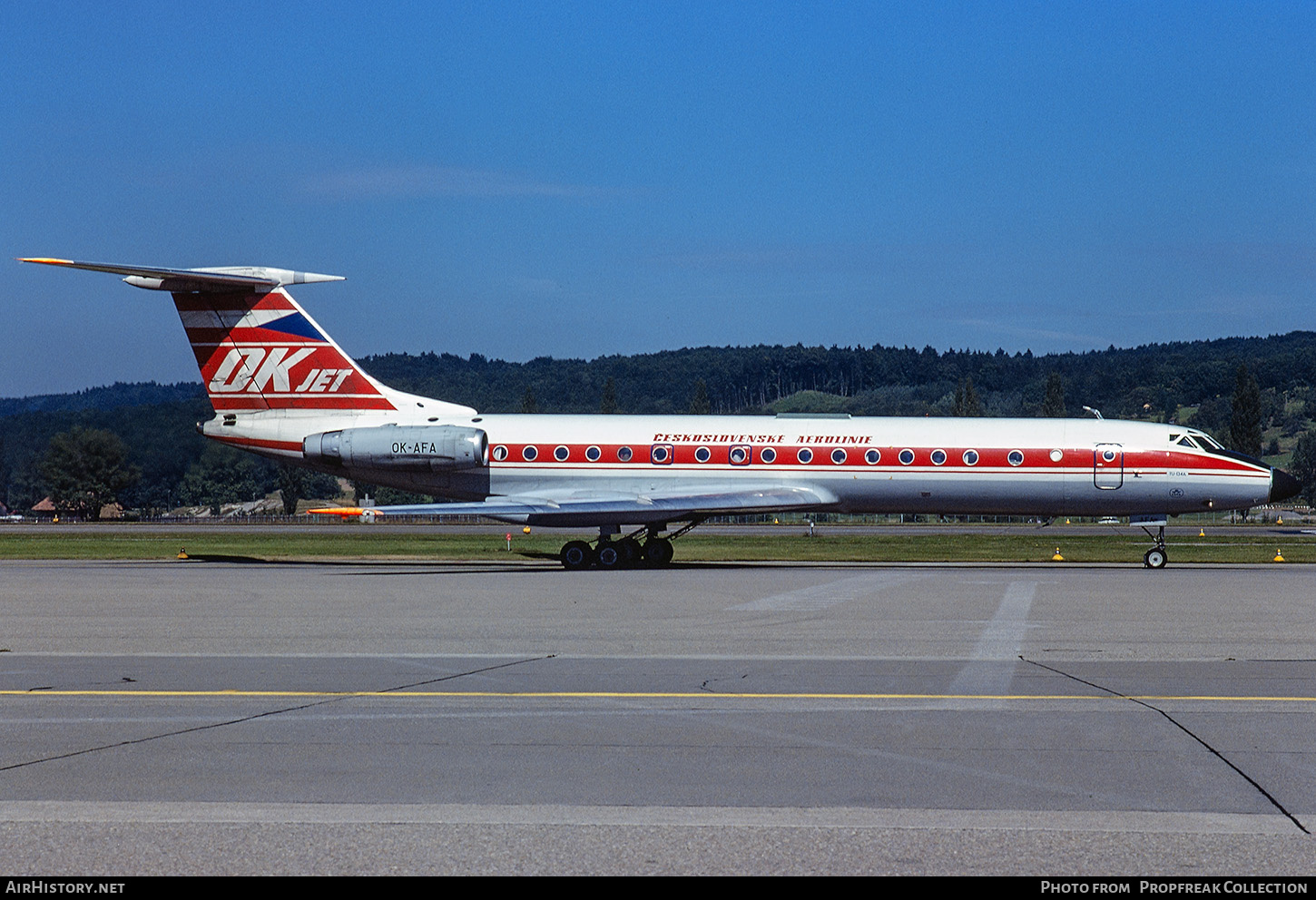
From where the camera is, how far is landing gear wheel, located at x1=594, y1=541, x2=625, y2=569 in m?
29.3

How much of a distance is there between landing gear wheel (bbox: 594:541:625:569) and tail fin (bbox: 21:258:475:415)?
5.46m

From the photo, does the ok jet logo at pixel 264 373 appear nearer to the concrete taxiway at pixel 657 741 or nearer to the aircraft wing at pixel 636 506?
the aircraft wing at pixel 636 506

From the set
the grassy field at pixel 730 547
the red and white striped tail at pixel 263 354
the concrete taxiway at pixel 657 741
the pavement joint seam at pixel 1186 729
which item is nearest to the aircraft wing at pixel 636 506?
the red and white striped tail at pixel 263 354

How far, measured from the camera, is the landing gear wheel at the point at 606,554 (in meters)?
29.3

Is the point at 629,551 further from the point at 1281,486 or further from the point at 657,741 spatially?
the point at 657,741

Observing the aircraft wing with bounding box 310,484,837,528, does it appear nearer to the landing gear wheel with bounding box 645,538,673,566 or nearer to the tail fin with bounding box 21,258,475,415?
the landing gear wheel with bounding box 645,538,673,566

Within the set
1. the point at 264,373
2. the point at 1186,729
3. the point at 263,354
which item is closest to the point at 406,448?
the point at 264,373

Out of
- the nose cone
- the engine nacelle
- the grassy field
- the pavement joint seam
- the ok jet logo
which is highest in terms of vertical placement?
the ok jet logo

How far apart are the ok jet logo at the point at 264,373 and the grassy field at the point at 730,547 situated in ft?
17.5

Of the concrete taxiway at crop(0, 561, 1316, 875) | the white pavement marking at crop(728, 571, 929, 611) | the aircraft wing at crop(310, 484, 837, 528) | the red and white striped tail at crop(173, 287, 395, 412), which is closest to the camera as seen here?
the concrete taxiway at crop(0, 561, 1316, 875)

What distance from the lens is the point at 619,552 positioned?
97.6 ft

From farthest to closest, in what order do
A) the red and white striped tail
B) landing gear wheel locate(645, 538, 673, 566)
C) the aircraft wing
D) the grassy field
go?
the grassy field, the red and white striped tail, landing gear wheel locate(645, 538, 673, 566), the aircraft wing

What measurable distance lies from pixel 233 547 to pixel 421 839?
1419 inches

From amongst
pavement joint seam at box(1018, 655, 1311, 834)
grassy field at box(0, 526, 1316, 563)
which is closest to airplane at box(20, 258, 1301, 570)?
grassy field at box(0, 526, 1316, 563)
